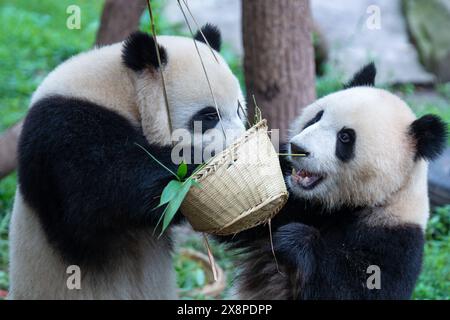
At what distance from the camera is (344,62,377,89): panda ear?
15.9 ft

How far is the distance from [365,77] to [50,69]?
663cm

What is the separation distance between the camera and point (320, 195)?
4.41 metres

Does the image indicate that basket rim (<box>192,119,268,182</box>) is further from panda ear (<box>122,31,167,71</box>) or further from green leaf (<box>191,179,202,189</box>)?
panda ear (<box>122,31,167,71</box>)

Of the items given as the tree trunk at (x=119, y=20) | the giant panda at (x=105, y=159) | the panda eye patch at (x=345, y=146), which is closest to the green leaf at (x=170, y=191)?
the giant panda at (x=105, y=159)

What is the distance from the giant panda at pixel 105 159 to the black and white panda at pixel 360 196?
0.58 metres

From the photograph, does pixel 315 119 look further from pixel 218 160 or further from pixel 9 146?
pixel 9 146

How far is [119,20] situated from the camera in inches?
283

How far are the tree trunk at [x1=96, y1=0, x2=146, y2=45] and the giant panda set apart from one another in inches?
105

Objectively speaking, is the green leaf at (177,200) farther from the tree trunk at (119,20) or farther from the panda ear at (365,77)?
the tree trunk at (119,20)

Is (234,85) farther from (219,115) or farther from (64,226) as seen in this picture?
(64,226)

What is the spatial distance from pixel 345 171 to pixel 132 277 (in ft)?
5.15

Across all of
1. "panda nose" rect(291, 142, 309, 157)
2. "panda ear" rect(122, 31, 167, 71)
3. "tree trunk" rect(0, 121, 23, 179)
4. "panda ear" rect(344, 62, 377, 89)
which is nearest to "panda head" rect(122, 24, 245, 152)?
"panda ear" rect(122, 31, 167, 71)
